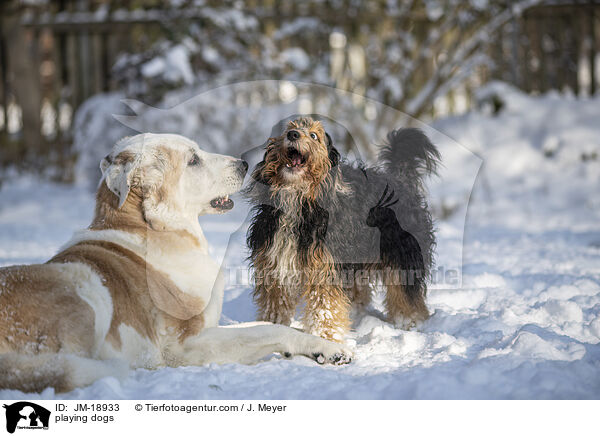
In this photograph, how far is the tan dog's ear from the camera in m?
2.99

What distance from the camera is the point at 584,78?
10172mm

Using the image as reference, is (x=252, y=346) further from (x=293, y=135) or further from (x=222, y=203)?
(x=293, y=135)

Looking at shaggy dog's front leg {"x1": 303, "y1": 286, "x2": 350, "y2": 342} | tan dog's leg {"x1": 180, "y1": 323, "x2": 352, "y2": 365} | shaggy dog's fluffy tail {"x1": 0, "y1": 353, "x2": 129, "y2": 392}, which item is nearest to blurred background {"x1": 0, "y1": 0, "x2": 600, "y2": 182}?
shaggy dog's front leg {"x1": 303, "y1": 286, "x2": 350, "y2": 342}

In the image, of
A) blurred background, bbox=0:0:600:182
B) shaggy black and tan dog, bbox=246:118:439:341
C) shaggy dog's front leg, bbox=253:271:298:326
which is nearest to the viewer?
shaggy black and tan dog, bbox=246:118:439:341

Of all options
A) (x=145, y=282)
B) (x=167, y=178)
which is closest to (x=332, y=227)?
(x=167, y=178)

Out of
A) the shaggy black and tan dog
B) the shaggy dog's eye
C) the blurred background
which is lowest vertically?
the shaggy black and tan dog

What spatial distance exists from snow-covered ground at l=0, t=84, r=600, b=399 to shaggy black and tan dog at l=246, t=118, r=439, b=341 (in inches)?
10.0

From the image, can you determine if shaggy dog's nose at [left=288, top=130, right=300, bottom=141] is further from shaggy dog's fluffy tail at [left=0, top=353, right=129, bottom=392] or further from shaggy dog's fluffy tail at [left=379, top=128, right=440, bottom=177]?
shaggy dog's fluffy tail at [left=0, top=353, right=129, bottom=392]

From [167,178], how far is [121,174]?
0.25 meters

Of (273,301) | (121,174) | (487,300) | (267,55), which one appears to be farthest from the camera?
(267,55)

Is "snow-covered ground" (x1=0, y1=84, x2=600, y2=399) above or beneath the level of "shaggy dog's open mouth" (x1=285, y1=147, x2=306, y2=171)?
beneath

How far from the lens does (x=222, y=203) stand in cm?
336

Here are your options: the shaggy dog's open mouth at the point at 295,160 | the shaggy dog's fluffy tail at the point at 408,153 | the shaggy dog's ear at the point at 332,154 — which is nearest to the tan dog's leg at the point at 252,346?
the shaggy dog's open mouth at the point at 295,160
